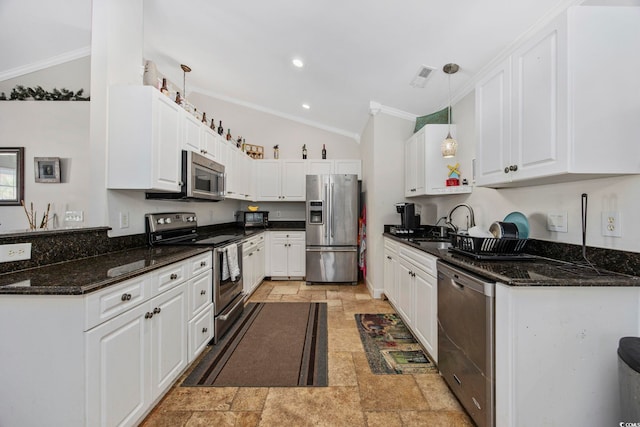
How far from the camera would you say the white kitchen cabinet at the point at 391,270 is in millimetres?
2949

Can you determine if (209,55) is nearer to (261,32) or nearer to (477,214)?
(261,32)

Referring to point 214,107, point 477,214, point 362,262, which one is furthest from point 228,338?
point 214,107

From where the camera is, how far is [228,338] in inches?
96.0

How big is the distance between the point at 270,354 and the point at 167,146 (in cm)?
198

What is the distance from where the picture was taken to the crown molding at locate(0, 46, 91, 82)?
1686 mm

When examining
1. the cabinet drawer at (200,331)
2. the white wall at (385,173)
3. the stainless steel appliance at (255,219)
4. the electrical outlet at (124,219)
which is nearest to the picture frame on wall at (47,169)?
the electrical outlet at (124,219)

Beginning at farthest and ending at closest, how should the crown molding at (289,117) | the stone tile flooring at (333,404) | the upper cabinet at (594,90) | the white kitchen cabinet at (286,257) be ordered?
the crown molding at (289,117) → the white kitchen cabinet at (286,257) → the stone tile flooring at (333,404) → the upper cabinet at (594,90)

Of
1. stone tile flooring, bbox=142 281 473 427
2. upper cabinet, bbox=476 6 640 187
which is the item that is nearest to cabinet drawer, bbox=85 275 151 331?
stone tile flooring, bbox=142 281 473 427

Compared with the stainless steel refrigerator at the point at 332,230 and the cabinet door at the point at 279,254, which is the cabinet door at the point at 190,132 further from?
the cabinet door at the point at 279,254

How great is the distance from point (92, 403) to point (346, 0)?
2.84 metres

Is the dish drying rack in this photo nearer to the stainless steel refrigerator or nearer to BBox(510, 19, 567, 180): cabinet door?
BBox(510, 19, 567, 180): cabinet door

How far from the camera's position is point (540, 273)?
128cm

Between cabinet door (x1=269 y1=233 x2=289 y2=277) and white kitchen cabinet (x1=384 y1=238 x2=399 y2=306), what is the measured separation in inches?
71.2

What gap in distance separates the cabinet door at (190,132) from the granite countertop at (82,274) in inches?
46.3
